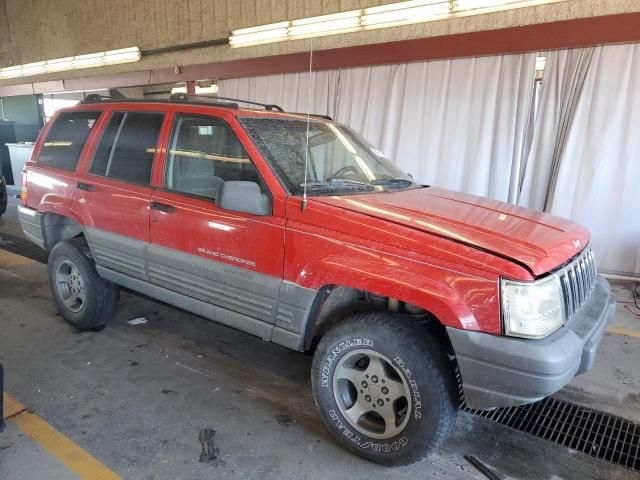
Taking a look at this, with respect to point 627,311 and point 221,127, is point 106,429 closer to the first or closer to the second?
point 221,127

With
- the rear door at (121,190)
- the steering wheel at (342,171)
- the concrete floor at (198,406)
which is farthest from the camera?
the rear door at (121,190)

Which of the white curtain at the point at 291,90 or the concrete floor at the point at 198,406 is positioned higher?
the white curtain at the point at 291,90

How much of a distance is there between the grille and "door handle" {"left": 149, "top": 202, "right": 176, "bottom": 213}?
7.87 ft

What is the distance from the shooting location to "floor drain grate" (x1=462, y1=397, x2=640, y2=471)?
267 cm

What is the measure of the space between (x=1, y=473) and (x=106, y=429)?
52 centimetres

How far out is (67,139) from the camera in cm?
397

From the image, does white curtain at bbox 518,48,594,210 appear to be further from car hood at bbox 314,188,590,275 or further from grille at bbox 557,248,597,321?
grille at bbox 557,248,597,321

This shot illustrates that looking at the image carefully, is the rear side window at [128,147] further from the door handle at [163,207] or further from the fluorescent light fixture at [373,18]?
the fluorescent light fixture at [373,18]

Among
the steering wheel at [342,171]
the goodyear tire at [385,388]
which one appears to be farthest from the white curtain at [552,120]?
the goodyear tire at [385,388]

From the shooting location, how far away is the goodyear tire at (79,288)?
149 inches

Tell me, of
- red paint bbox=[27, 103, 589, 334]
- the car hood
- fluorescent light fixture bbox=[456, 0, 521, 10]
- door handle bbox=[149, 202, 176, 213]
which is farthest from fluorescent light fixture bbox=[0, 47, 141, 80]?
the car hood

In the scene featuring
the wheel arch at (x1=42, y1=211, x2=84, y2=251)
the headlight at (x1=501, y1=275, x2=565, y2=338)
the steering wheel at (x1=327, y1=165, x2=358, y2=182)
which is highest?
the steering wheel at (x1=327, y1=165, x2=358, y2=182)

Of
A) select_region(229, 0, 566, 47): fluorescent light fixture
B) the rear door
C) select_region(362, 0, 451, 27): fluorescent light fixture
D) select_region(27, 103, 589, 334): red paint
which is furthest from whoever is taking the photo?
select_region(362, 0, 451, 27): fluorescent light fixture

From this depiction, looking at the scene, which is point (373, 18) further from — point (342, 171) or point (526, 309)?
point (526, 309)
